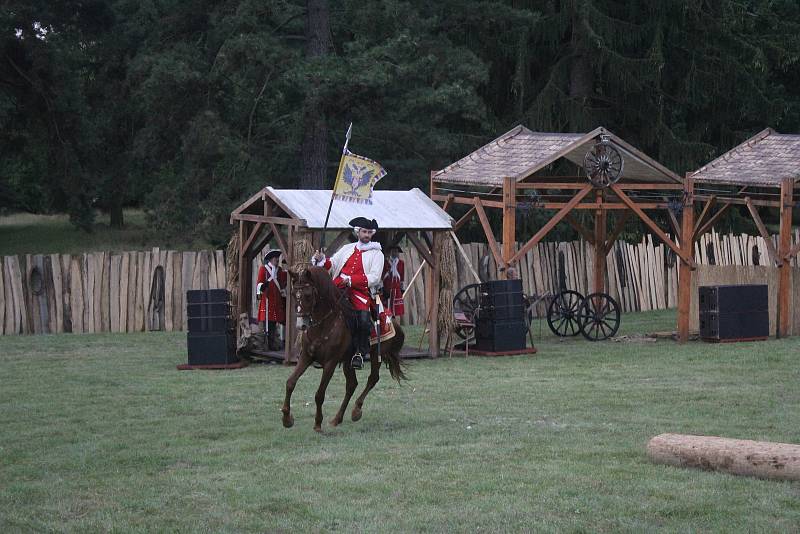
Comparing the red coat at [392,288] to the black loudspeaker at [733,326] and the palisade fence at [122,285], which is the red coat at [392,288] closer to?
the palisade fence at [122,285]

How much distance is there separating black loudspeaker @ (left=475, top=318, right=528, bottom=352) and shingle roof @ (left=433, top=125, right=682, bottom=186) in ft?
7.49

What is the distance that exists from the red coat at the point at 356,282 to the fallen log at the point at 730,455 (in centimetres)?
330

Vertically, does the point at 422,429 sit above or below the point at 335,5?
below

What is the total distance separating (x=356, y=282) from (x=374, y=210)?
19.9 feet

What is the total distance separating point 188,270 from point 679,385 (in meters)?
10.9

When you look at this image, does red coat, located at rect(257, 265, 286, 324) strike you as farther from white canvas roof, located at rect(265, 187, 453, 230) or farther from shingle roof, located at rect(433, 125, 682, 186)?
shingle roof, located at rect(433, 125, 682, 186)

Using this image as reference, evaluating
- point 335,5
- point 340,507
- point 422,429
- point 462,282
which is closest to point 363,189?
point 422,429

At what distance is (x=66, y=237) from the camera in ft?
124

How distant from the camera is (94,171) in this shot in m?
33.4

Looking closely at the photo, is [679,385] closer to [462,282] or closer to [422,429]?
[422,429]

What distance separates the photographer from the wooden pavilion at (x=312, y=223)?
56.2ft

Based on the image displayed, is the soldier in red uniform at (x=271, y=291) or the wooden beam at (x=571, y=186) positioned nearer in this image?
the soldier in red uniform at (x=271, y=291)

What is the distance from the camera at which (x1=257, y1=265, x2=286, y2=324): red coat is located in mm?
18234

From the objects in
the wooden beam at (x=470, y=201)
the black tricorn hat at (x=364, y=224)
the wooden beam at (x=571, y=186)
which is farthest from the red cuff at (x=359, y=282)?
the wooden beam at (x=571, y=186)
